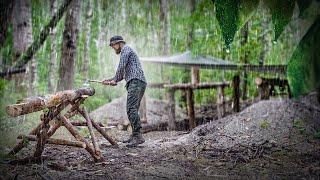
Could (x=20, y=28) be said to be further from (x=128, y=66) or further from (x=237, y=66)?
(x=237, y=66)

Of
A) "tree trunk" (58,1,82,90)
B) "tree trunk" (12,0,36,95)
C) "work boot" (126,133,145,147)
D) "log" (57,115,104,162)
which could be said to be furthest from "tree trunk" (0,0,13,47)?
"log" (57,115,104,162)

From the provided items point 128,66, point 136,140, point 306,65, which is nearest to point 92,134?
point 136,140

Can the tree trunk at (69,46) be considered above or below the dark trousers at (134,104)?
above

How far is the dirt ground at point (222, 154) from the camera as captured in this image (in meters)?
4.27

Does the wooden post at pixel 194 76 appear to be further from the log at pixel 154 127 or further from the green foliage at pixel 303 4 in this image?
the green foliage at pixel 303 4

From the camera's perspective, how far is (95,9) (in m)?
20.7

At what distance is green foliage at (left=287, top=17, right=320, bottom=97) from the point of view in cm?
62

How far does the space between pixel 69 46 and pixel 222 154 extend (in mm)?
4546

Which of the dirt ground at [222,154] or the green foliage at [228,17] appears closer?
the green foliage at [228,17]

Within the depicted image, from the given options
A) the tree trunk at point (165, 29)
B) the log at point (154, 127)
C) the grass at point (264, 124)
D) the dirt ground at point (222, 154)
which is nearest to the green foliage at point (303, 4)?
the dirt ground at point (222, 154)

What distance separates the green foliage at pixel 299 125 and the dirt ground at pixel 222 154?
0.01m

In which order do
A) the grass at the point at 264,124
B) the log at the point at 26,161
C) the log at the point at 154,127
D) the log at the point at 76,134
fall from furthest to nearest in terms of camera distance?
the log at the point at 154,127, the grass at the point at 264,124, the log at the point at 76,134, the log at the point at 26,161

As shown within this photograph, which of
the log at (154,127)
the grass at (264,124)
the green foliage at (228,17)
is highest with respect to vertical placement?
the green foliage at (228,17)

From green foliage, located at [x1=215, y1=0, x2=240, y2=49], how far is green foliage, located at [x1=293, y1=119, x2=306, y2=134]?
573 cm
